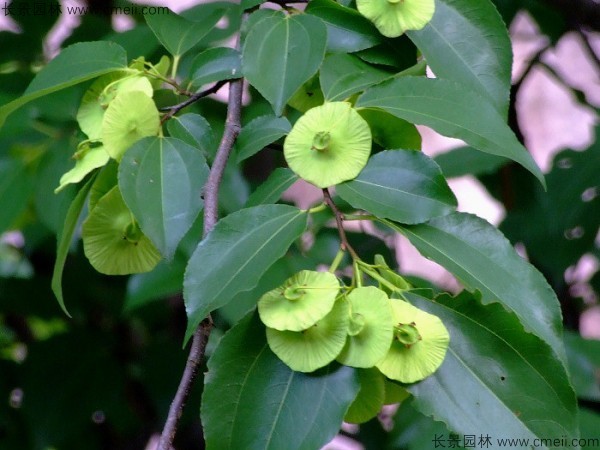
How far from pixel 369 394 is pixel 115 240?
7.0 inches

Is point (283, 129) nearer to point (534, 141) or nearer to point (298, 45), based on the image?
point (298, 45)

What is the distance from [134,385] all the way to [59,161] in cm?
47

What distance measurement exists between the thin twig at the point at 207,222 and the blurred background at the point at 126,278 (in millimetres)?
245

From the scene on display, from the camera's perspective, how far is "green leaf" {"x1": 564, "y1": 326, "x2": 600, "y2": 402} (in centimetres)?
76

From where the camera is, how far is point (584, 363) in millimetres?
795

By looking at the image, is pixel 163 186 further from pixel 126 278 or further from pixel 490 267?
pixel 126 278

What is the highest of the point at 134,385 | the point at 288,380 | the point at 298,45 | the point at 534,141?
the point at 298,45

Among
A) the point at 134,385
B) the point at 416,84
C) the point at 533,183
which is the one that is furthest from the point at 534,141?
the point at 416,84

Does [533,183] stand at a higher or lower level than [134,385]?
higher

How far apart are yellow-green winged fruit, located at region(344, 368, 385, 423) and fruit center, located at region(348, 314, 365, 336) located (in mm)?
45

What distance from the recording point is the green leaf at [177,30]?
0.57 m

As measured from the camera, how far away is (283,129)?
0.47 metres

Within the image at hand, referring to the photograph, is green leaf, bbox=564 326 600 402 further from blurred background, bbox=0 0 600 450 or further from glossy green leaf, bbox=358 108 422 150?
glossy green leaf, bbox=358 108 422 150

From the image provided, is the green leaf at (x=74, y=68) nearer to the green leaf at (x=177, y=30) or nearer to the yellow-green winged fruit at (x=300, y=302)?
the green leaf at (x=177, y=30)
